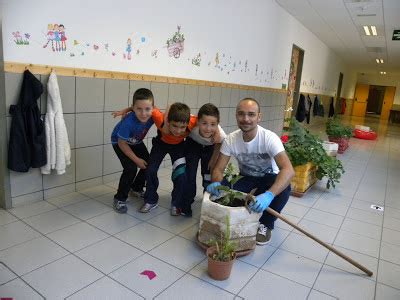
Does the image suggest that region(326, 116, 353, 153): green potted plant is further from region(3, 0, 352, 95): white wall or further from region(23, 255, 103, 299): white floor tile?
region(23, 255, 103, 299): white floor tile

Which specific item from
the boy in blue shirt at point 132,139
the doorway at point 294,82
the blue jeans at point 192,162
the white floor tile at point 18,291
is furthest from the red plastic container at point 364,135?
the white floor tile at point 18,291

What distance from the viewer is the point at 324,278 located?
1.77 meters

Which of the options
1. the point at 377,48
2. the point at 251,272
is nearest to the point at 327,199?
the point at 251,272

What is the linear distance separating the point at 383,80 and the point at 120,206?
18.2 metres

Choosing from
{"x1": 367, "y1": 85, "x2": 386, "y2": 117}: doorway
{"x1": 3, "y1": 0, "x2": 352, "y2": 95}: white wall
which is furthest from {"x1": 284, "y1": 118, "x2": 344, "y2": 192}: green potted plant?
{"x1": 367, "y1": 85, "x2": 386, "y2": 117}: doorway

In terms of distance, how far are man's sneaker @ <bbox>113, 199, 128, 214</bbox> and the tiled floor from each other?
0.15 ft

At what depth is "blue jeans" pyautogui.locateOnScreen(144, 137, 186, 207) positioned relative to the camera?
236cm

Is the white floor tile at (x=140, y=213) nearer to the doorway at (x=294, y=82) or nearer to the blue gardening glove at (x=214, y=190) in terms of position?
the blue gardening glove at (x=214, y=190)

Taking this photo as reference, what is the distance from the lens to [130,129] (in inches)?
92.4

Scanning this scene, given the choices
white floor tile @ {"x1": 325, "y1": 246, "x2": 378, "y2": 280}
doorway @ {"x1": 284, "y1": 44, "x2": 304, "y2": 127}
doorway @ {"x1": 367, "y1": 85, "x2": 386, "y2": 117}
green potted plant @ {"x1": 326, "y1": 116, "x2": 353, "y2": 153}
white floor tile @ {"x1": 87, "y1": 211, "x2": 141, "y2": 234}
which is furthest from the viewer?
doorway @ {"x1": 367, "y1": 85, "x2": 386, "y2": 117}

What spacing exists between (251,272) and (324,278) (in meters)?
0.41

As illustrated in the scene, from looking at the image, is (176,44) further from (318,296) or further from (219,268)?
(318,296)

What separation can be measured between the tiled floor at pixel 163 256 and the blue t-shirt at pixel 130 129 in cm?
54

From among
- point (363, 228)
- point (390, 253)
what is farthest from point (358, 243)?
point (363, 228)
